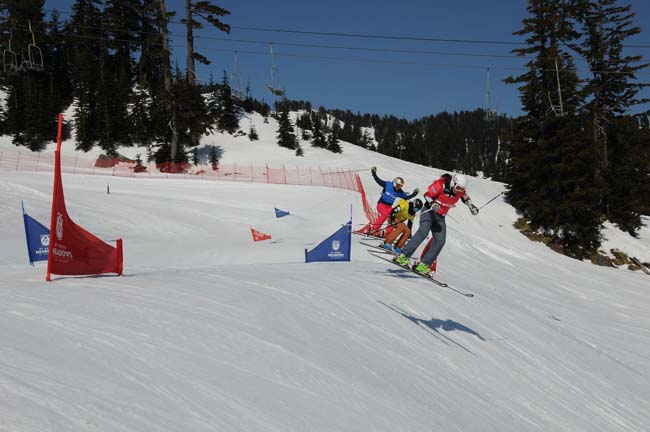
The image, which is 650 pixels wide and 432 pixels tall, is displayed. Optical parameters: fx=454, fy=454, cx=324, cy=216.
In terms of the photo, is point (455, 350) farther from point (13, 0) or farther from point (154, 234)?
point (13, 0)

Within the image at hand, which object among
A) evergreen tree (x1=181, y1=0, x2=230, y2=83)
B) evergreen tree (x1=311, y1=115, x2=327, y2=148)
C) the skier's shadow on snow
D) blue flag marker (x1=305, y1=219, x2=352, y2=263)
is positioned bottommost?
the skier's shadow on snow

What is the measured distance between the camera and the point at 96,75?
52.7m

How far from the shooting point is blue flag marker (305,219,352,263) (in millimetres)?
12820

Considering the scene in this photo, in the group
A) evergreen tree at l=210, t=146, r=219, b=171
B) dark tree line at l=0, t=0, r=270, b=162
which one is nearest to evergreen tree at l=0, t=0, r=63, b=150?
dark tree line at l=0, t=0, r=270, b=162

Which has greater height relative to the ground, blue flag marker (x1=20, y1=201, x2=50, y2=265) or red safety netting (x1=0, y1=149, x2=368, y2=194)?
red safety netting (x1=0, y1=149, x2=368, y2=194)

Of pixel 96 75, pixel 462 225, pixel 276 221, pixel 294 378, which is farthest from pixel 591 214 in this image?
pixel 96 75

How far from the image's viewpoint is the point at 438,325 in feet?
28.3

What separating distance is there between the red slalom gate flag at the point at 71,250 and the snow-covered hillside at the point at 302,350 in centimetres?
31

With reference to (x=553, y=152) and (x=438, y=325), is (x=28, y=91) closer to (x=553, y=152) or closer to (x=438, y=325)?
(x=553, y=152)

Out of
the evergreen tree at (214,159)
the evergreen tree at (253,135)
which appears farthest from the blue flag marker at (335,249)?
the evergreen tree at (253,135)

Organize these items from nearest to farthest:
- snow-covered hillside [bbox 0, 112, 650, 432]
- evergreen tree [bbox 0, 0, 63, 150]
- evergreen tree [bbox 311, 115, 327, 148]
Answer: snow-covered hillside [bbox 0, 112, 650, 432] < evergreen tree [bbox 0, 0, 63, 150] < evergreen tree [bbox 311, 115, 327, 148]

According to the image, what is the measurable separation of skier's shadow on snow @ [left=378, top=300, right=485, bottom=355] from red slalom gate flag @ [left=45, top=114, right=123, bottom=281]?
4.90 metres

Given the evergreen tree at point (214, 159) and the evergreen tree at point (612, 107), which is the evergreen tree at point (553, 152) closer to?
the evergreen tree at point (612, 107)

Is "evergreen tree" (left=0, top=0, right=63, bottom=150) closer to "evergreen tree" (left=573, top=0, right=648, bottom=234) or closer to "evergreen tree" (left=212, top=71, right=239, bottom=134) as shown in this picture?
"evergreen tree" (left=212, top=71, right=239, bottom=134)
